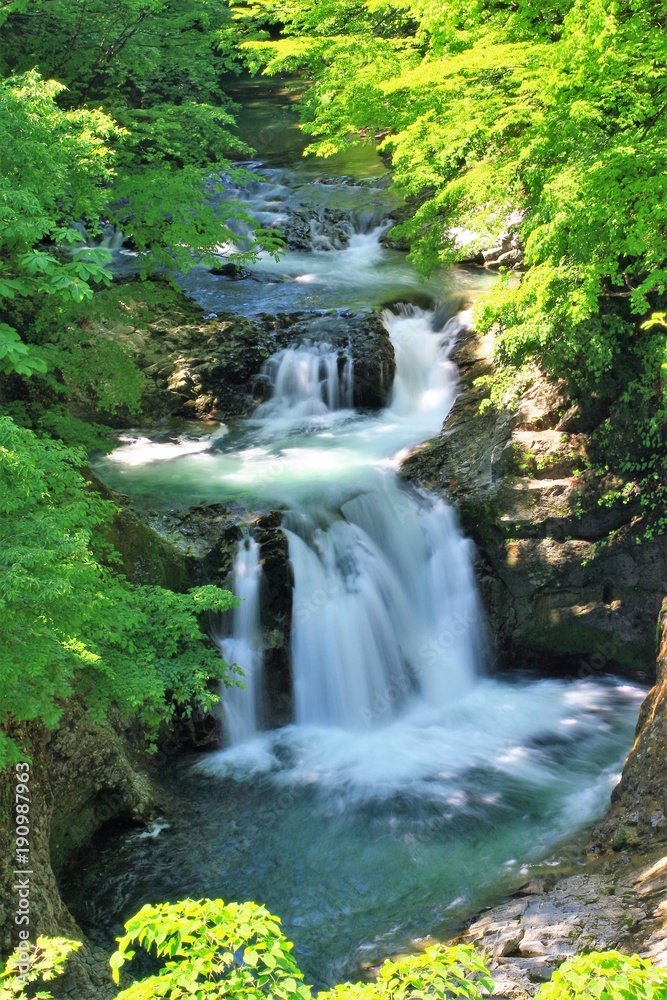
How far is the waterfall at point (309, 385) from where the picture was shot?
12688 millimetres

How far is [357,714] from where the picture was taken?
916 cm

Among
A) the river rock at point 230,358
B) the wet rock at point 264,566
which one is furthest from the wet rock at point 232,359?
the wet rock at point 264,566

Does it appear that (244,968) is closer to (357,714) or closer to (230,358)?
(357,714)

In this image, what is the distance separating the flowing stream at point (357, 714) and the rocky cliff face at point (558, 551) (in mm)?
337

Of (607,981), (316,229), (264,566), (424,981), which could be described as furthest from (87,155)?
(316,229)

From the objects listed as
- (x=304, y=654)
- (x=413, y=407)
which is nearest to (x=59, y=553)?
(x=304, y=654)

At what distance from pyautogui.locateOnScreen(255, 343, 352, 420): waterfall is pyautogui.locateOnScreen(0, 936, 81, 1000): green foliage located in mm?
9024

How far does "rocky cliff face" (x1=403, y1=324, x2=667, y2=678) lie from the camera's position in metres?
Answer: 9.70

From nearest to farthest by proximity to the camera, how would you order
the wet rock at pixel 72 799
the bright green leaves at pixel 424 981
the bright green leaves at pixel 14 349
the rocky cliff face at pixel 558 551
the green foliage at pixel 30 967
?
the bright green leaves at pixel 424 981
the green foliage at pixel 30 967
the wet rock at pixel 72 799
the bright green leaves at pixel 14 349
the rocky cliff face at pixel 558 551

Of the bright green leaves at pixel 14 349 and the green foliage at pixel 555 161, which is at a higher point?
the green foliage at pixel 555 161

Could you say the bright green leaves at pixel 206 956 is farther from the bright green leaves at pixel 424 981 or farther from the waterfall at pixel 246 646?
the waterfall at pixel 246 646

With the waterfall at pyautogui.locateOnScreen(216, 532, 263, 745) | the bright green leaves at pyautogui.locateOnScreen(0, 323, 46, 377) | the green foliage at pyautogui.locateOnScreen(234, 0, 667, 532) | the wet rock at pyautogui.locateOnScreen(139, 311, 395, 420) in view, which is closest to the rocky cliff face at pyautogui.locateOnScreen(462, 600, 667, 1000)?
the green foliage at pyautogui.locateOnScreen(234, 0, 667, 532)

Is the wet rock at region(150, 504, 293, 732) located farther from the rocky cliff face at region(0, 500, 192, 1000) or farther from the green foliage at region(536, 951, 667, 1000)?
the green foliage at region(536, 951, 667, 1000)

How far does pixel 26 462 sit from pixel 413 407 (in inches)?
342
